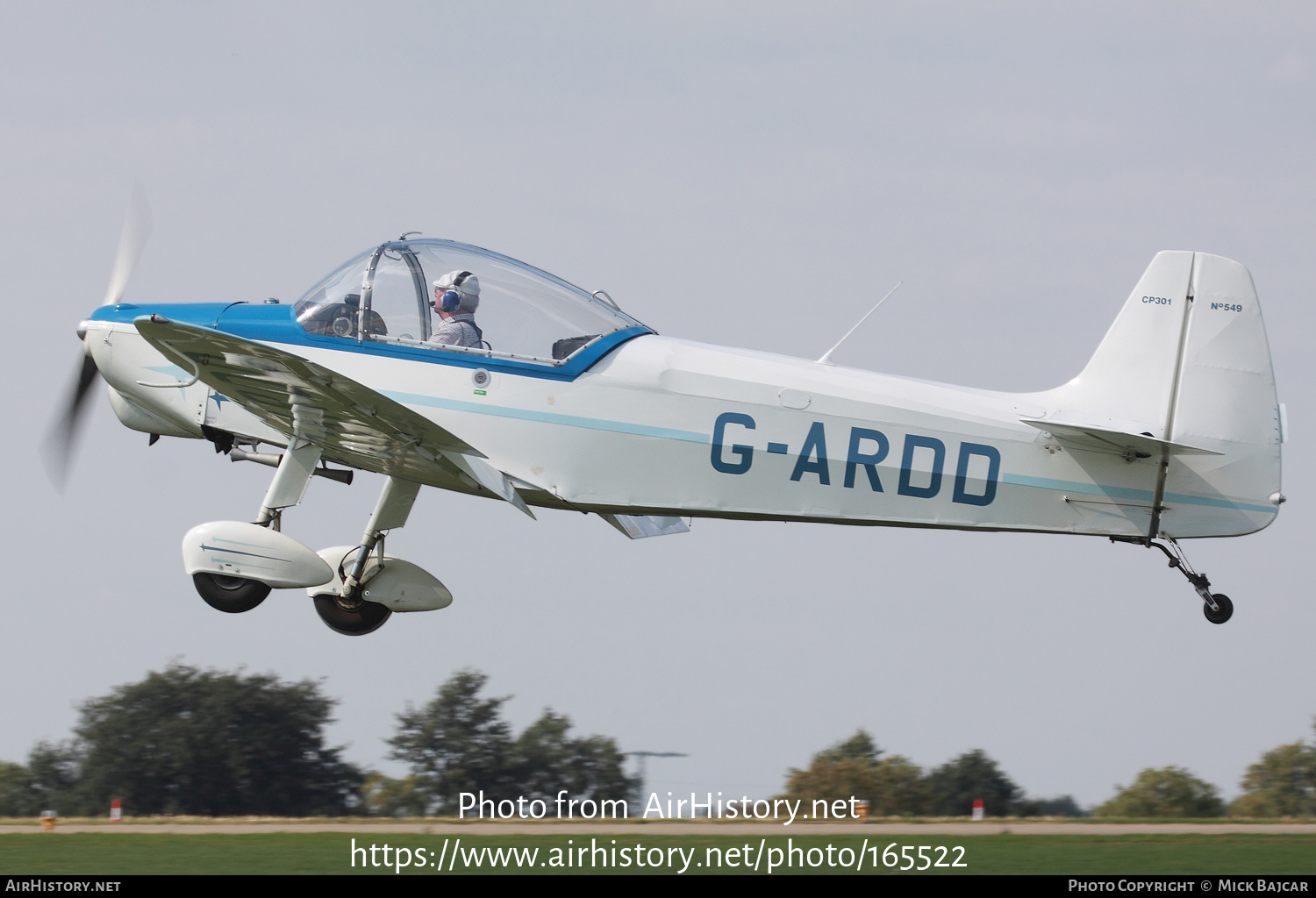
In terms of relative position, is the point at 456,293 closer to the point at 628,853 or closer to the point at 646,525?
the point at 646,525

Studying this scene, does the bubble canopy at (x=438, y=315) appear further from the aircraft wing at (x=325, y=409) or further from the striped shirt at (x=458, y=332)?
the aircraft wing at (x=325, y=409)

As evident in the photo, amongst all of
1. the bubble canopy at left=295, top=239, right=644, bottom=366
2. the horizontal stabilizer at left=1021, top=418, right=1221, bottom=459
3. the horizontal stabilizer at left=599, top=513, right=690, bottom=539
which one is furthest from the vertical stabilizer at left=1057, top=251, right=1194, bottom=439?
the bubble canopy at left=295, top=239, right=644, bottom=366

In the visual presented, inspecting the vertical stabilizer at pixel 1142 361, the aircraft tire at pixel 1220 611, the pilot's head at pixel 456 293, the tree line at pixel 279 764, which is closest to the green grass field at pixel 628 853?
the aircraft tire at pixel 1220 611

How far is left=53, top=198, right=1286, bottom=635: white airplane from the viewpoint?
801cm

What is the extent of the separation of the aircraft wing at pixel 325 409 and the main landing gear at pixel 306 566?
30 centimetres

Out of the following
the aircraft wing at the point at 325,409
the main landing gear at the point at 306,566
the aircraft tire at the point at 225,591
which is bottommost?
the aircraft tire at the point at 225,591

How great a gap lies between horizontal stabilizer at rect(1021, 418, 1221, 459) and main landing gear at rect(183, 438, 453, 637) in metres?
4.26

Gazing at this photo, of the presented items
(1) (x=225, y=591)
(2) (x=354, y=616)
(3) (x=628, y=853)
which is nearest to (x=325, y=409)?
(1) (x=225, y=591)

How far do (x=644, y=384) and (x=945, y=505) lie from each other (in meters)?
2.02

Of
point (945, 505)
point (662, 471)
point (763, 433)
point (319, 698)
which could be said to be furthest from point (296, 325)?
point (319, 698)

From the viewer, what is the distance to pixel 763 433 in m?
8.03

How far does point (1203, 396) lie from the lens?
808 cm

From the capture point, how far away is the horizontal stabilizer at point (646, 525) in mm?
9172

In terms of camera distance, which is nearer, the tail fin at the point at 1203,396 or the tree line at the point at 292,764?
the tail fin at the point at 1203,396
